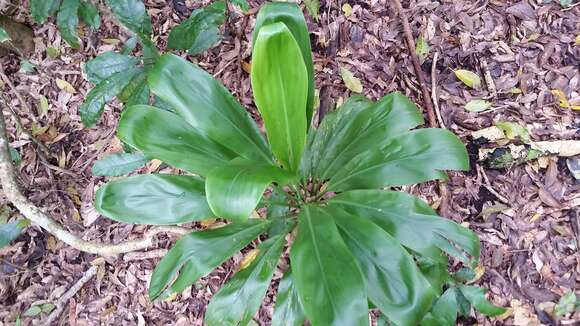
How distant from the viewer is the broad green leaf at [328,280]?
129 cm

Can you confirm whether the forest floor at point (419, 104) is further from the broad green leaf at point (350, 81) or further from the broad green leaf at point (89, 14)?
the broad green leaf at point (89, 14)

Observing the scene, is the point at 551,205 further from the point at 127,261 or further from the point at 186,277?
the point at 127,261

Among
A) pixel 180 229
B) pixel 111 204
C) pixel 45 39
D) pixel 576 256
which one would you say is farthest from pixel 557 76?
pixel 45 39

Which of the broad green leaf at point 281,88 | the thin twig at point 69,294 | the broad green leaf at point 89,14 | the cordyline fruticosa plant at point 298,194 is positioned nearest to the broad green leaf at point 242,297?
the cordyline fruticosa plant at point 298,194

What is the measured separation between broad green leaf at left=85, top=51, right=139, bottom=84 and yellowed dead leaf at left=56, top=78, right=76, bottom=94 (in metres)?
1.22

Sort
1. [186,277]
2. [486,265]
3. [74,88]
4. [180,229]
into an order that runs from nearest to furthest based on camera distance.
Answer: [186,277] < [180,229] < [486,265] < [74,88]

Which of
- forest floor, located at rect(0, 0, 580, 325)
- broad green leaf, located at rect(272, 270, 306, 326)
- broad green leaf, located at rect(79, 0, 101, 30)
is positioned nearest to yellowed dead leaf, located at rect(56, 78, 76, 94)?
forest floor, located at rect(0, 0, 580, 325)

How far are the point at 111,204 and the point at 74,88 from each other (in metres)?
1.76

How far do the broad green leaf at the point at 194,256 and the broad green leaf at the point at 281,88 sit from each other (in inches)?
13.3

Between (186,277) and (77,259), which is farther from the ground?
(186,277)

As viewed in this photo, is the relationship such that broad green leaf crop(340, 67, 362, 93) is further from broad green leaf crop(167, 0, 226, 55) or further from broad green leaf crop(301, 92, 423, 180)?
broad green leaf crop(167, 0, 226, 55)

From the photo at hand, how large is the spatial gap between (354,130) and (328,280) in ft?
2.19

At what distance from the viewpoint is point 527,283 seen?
219 centimetres

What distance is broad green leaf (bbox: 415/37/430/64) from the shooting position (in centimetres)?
267
